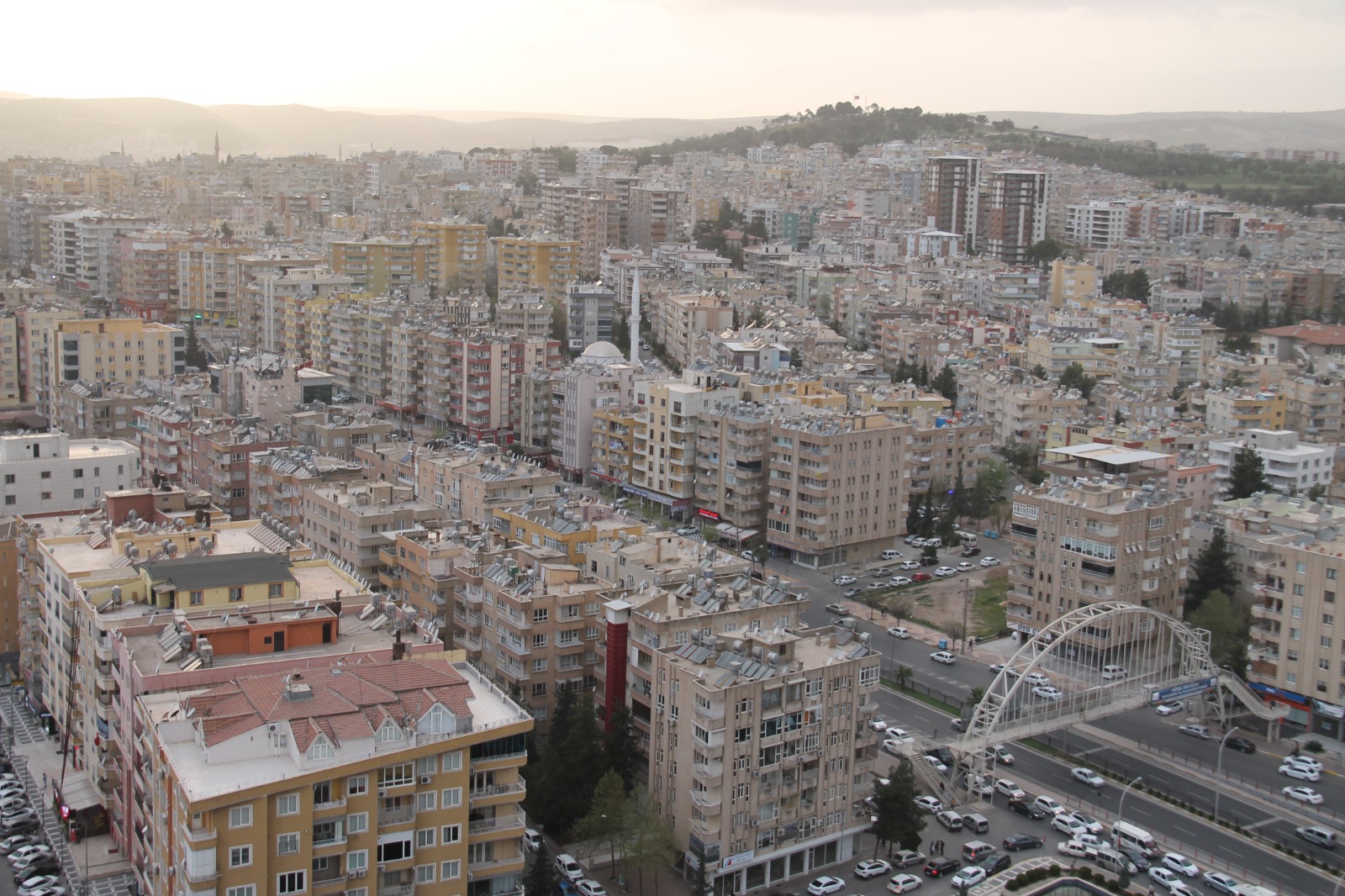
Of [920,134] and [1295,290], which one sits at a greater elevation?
[920,134]

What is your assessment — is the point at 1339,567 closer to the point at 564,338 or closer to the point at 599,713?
the point at 599,713

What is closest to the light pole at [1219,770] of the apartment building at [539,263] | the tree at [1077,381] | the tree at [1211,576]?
the tree at [1211,576]

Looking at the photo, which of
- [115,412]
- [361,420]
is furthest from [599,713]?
[115,412]

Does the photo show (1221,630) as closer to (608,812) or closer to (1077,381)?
(608,812)

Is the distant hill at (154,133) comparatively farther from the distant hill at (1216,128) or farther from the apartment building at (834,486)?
the apartment building at (834,486)

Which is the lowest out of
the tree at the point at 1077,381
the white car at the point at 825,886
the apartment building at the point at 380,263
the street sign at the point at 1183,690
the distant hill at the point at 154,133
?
the white car at the point at 825,886
